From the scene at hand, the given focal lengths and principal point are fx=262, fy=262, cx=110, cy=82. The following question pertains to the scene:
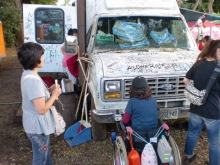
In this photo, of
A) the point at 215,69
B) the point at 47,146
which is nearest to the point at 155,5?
the point at 215,69

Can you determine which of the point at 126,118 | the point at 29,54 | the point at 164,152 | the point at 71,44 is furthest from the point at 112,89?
the point at 29,54

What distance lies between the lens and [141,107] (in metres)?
3.01

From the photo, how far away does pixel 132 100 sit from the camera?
305 cm

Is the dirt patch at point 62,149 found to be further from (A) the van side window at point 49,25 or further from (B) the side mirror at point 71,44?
(A) the van side window at point 49,25

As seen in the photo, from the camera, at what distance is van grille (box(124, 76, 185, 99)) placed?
3.67 meters

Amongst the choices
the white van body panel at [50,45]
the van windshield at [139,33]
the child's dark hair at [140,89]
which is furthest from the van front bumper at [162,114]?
the white van body panel at [50,45]

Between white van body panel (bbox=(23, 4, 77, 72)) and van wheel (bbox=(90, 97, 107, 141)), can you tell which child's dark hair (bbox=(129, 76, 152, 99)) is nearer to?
van wheel (bbox=(90, 97, 107, 141))

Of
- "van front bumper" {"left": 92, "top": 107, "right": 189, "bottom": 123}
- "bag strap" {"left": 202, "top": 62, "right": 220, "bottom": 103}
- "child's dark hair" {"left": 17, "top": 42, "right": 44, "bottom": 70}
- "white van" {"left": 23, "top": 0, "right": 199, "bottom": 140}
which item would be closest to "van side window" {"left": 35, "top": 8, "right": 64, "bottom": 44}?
"white van" {"left": 23, "top": 0, "right": 199, "bottom": 140}

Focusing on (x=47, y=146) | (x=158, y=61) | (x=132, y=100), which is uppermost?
(x=158, y=61)

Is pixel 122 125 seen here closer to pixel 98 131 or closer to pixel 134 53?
pixel 98 131

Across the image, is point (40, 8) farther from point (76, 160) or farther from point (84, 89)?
point (76, 160)

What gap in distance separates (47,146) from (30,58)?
0.97m

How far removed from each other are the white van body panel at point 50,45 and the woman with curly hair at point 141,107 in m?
3.82

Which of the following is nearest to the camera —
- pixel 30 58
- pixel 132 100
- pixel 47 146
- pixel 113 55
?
pixel 30 58
